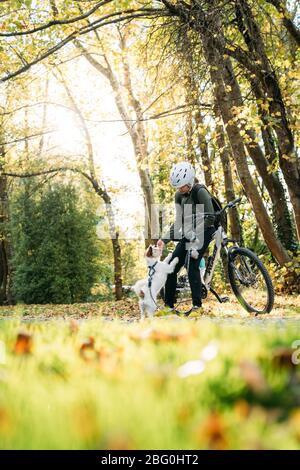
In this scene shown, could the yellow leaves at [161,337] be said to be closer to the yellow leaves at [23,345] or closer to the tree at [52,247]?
the yellow leaves at [23,345]

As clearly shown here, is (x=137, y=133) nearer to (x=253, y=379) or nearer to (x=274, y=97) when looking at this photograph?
(x=274, y=97)

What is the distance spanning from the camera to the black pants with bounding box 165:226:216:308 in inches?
280

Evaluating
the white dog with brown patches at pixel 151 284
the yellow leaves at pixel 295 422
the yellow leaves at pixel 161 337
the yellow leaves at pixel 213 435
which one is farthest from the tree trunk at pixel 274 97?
the yellow leaves at pixel 213 435

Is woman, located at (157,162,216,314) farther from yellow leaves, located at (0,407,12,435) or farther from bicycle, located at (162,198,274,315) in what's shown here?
yellow leaves, located at (0,407,12,435)

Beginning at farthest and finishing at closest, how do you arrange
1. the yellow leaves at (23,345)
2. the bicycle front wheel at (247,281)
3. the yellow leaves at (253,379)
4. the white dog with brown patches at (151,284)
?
the bicycle front wheel at (247,281) < the white dog with brown patches at (151,284) < the yellow leaves at (23,345) < the yellow leaves at (253,379)

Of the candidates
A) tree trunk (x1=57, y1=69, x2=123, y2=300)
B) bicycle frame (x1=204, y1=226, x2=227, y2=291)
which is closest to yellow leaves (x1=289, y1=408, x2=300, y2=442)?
bicycle frame (x1=204, y1=226, x2=227, y2=291)

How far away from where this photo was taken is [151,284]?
21.9ft

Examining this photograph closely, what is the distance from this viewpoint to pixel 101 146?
2658 cm

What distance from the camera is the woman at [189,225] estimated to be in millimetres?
7105

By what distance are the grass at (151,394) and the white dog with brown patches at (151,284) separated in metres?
3.61

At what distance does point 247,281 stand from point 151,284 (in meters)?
1.55

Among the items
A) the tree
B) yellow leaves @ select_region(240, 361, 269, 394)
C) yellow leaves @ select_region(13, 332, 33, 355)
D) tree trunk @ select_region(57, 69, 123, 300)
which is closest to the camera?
yellow leaves @ select_region(240, 361, 269, 394)
